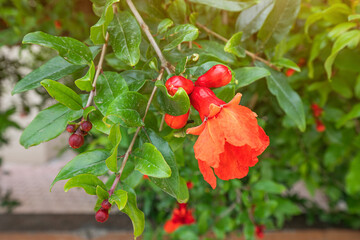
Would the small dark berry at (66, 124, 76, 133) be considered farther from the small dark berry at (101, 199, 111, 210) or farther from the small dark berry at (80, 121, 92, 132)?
the small dark berry at (101, 199, 111, 210)

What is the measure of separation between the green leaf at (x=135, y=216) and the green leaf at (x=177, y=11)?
396 millimetres

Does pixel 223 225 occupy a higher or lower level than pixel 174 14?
lower

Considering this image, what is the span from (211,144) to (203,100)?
77 millimetres

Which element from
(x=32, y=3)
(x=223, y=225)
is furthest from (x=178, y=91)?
(x=32, y=3)

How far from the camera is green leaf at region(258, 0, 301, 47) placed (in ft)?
2.24

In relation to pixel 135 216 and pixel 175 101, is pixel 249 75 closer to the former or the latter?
pixel 175 101

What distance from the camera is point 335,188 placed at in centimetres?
186

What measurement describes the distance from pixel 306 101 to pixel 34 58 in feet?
4.81

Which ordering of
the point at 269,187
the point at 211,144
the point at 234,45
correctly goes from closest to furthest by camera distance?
1. the point at 211,144
2. the point at 234,45
3. the point at 269,187

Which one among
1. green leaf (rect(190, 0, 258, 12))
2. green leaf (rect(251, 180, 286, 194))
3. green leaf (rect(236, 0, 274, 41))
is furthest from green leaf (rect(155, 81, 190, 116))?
green leaf (rect(251, 180, 286, 194))

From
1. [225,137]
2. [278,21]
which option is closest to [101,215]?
[225,137]

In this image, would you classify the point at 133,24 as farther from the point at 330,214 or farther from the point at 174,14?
the point at 330,214

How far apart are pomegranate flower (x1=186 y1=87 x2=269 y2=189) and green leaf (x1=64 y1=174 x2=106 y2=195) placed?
0.60 feet

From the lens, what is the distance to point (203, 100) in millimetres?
444
